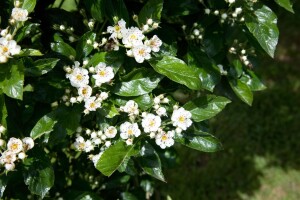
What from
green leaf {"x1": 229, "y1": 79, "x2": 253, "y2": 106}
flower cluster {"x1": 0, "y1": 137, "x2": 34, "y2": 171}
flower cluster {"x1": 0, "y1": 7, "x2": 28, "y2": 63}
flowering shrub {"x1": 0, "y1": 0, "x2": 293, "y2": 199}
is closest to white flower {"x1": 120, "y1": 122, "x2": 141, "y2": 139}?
flowering shrub {"x1": 0, "y1": 0, "x2": 293, "y2": 199}

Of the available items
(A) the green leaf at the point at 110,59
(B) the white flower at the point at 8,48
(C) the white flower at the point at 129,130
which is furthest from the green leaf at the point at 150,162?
(B) the white flower at the point at 8,48

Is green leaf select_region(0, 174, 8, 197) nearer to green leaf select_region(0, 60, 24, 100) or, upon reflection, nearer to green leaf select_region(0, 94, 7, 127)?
green leaf select_region(0, 94, 7, 127)

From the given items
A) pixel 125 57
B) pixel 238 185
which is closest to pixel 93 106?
pixel 125 57

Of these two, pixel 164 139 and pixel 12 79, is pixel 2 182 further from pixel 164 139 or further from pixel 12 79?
pixel 164 139

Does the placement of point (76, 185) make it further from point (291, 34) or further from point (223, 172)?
point (291, 34)

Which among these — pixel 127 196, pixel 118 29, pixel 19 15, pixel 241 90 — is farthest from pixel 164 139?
pixel 127 196

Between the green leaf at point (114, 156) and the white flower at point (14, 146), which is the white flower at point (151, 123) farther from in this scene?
the white flower at point (14, 146)
